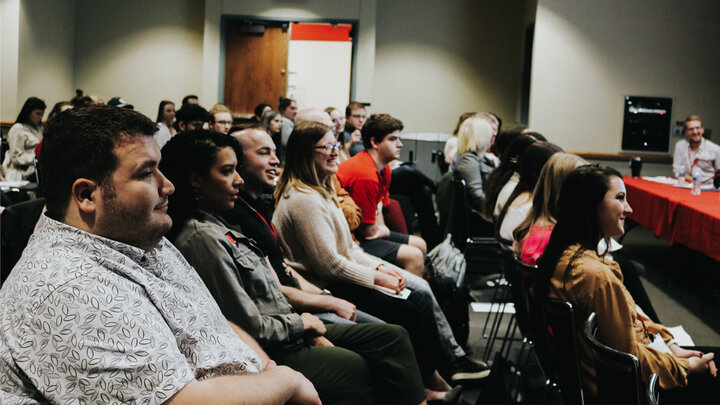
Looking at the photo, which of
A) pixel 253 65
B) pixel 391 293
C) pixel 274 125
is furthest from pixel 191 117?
pixel 253 65

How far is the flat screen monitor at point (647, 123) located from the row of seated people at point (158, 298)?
23.9ft

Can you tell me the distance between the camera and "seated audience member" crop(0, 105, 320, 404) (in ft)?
3.64

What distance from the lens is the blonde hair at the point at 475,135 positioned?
17.8 feet

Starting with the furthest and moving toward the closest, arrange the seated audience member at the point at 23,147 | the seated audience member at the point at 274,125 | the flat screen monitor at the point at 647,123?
the flat screen monitor at the point at 647,123
the seated audience member at the point at 23,147
the seated audience member at the point at 274,125

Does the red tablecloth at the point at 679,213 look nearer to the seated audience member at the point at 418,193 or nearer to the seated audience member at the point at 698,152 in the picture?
the seated audience member at the point at 698,152

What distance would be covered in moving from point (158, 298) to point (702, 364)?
1.84 metres

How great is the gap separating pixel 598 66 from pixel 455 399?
6879 mm

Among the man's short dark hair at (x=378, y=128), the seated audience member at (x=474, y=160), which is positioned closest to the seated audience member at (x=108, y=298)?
the man's short dark hair at (x=378, y=128)

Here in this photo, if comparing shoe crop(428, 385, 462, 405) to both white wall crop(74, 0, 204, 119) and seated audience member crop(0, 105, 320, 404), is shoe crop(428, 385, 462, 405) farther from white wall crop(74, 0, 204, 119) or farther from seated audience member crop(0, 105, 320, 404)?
white wall crop(74, 0, 204, 119)

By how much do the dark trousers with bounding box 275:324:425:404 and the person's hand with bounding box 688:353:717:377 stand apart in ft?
3.05

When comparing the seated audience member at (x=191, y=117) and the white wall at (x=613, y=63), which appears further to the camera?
the white wall at (x=613, y=63)

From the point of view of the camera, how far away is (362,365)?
88.6 inches

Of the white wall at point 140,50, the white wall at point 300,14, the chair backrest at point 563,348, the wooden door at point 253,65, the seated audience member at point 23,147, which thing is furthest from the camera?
the white wall at point 140,50

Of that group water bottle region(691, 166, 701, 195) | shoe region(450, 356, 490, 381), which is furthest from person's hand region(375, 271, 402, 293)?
water bottle region(691, 166, 701, 195)
